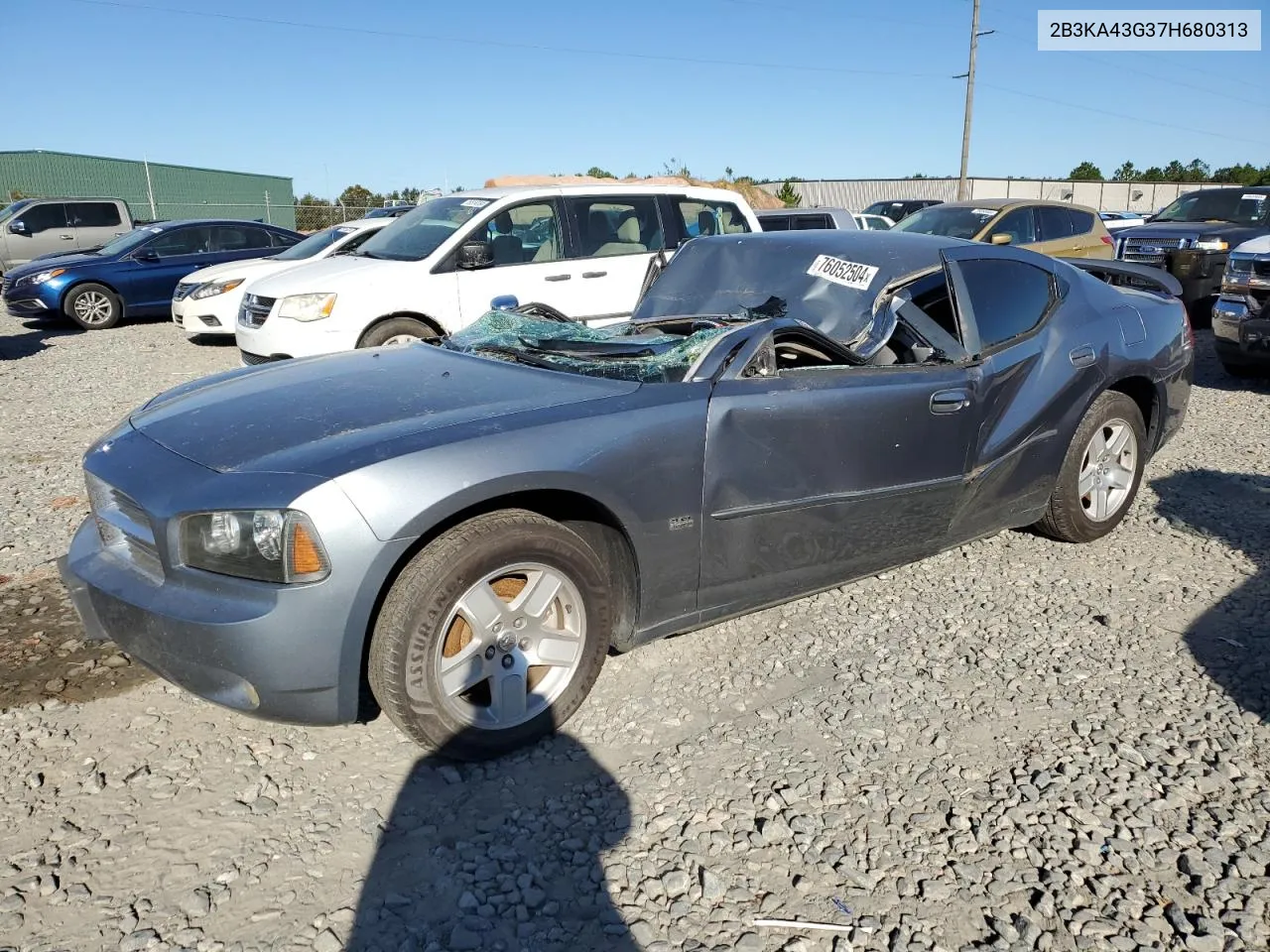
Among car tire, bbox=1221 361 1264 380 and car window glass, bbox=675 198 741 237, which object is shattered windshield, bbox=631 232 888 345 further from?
car tire, bbox=1221 361 1264 380

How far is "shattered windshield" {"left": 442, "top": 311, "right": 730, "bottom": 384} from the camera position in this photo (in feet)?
11.1

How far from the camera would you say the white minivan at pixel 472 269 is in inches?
306

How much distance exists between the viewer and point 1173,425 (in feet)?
16.7

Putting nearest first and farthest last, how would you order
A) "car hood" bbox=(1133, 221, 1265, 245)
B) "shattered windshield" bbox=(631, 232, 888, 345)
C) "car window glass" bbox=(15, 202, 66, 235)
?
"shattered windshield" bbox=(631, 232, 888, 345) → "car hood" bbox=(1133, 221, 1265, 245) → "car window glass" bbox=(15, 202, 66, 235)

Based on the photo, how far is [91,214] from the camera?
60.4 ft

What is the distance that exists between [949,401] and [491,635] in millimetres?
2056

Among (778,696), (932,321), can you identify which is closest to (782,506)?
(778,696)

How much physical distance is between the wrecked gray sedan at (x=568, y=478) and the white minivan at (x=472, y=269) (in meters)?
3.85

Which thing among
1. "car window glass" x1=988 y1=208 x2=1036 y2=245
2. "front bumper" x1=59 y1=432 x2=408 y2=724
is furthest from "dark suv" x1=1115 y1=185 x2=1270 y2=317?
"front bumper" x1=59 y1=432 x2=408 y2=724

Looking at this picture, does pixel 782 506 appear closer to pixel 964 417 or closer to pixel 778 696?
pixel 778 696

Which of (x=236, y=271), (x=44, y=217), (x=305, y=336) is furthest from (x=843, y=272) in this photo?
(x=44, y=217)

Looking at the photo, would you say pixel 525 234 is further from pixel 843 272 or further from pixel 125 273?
pixel 125 273

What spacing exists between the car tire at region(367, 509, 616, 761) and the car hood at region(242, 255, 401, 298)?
5.53m

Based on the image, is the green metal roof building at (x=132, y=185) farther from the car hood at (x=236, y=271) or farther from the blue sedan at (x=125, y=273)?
the car hood at (x=236, y=271)
